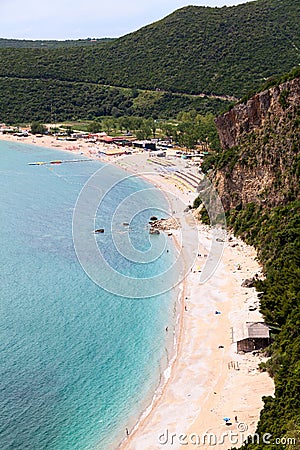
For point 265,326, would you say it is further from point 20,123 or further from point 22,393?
point 20,123

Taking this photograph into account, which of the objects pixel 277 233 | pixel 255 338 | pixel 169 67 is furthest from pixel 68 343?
pixel 169 67

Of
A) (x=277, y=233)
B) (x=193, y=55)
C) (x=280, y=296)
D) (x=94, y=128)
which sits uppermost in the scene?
(x=193, y=55)

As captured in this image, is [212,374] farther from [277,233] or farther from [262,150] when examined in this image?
[262,150]

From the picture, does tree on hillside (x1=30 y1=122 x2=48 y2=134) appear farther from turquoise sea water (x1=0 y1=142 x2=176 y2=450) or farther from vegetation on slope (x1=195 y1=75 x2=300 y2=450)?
vegetation on slope (x1=195 y1=75 x2=300 y2=450)

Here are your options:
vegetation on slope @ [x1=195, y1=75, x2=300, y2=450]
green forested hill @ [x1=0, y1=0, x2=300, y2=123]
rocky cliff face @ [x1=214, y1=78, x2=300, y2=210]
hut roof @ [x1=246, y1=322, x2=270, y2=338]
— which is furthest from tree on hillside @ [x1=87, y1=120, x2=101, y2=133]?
hut roof @ [x1=246, y1=322, x2=270, y2=338]

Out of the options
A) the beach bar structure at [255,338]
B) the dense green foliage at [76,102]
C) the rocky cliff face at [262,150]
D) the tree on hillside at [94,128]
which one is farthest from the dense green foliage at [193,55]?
the beach bar structure at [255,338]

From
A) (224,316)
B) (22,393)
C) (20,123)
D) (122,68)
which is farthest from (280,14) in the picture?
(22,393)
